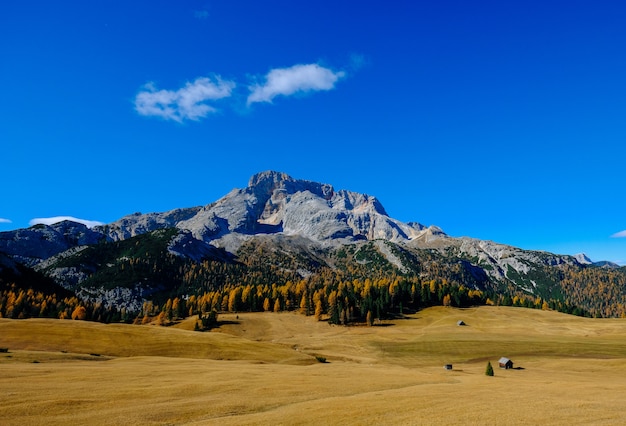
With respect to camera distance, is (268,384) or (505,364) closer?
(268,384)

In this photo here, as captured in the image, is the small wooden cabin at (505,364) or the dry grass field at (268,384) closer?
the dry grass field at (268,384)

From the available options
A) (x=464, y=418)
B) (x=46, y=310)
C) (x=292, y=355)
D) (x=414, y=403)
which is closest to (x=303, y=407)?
(x=414, y=403)

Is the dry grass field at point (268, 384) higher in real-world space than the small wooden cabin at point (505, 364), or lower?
higher

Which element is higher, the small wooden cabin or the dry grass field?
the dry grass field

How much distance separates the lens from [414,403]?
132 feet

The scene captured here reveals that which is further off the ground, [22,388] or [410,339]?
[22,388]

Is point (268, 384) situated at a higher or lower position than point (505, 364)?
higher

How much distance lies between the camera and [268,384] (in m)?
50.5

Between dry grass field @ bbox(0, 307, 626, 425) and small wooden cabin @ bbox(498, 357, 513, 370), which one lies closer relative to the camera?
dry grass field @ bbox(0, 307, 626, 425)

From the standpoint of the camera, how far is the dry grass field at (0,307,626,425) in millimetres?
33562

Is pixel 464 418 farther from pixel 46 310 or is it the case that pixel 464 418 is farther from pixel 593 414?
pixel 46 310

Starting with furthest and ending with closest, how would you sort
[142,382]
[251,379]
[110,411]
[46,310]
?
[46,310] < [251,379] < [142,382] < [110,411]

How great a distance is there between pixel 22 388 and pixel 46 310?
587ft

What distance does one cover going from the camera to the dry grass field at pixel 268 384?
3356 centimetres
